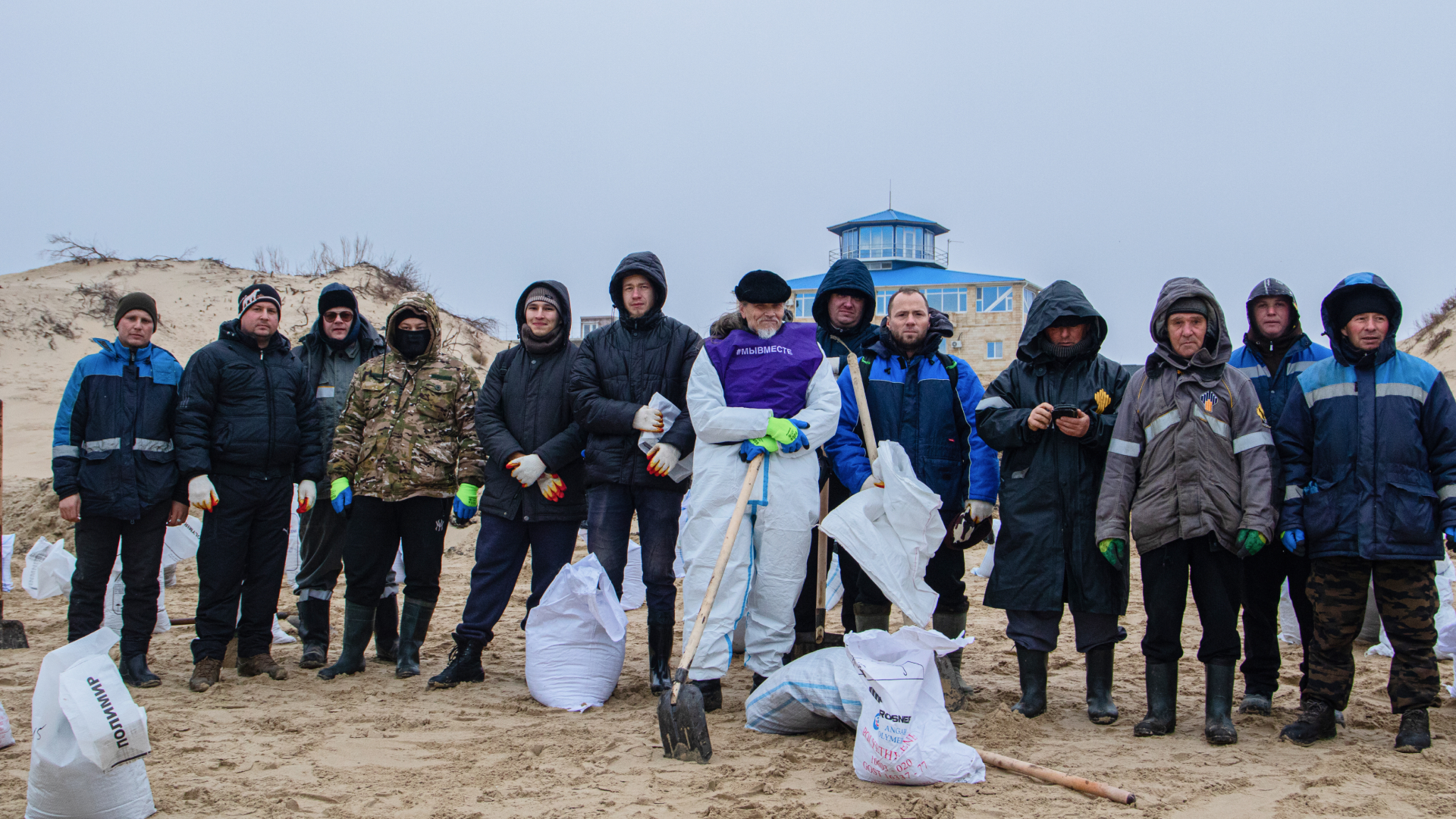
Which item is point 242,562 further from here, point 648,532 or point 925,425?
point 925,425

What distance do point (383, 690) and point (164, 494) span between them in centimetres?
145

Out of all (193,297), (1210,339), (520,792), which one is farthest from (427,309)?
(193,297)

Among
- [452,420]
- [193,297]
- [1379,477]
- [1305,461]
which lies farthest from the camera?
[193,297]

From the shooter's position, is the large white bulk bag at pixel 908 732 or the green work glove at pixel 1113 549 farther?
the green work glove at pixel 1113 549

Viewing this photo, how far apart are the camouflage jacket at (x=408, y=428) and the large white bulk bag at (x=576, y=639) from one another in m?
0.82

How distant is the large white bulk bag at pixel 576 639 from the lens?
4.62 meters

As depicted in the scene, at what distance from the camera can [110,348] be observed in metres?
5.05

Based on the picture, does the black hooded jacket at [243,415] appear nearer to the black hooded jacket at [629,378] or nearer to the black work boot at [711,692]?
the black hooded jacket at [629,378]

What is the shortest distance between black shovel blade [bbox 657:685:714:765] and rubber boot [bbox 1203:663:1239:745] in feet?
6.39

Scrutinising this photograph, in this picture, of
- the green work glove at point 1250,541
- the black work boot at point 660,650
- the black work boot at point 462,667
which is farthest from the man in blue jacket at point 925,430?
the black work boot at point 462,667

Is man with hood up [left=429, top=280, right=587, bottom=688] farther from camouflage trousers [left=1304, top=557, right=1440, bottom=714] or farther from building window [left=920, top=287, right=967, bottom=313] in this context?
building window [left=920, top=287, right=967, bottom=313]

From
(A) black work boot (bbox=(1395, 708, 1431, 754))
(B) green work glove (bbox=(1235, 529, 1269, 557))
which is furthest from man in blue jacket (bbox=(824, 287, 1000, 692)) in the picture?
(A) black work boot (bbox=(1395, 708, 1431, 754))

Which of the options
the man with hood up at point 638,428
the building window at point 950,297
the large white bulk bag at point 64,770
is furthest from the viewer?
the building window at point 950,297

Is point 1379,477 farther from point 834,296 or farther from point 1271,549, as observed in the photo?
point 834,296
